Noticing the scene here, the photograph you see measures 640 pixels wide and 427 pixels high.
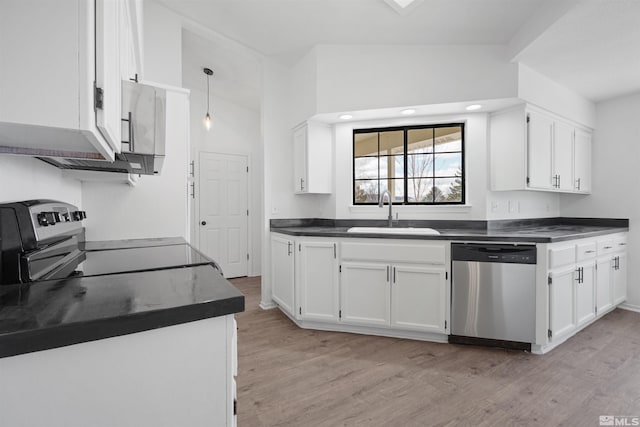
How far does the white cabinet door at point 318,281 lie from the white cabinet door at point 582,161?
3.04 meters

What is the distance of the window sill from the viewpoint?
3.26m

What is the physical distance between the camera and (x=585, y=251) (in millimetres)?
2879

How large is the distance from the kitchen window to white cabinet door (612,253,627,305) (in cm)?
182

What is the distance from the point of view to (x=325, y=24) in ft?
9.41

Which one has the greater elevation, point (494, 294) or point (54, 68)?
point (54, 68)

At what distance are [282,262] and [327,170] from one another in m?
1.15

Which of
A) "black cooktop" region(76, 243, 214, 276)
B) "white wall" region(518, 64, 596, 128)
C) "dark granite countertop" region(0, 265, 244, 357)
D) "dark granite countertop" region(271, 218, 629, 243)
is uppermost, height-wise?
"white wall" region(518, 64, 596, 128)

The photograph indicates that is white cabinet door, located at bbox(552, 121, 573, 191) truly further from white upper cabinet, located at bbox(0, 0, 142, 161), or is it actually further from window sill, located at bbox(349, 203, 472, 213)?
white upper cabinet, located at bbox(0, 0, 142, 161)

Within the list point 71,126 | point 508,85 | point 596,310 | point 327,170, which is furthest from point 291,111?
point 596,310

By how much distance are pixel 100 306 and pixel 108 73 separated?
1.92ft

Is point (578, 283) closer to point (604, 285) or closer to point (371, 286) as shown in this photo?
point (604, 285)

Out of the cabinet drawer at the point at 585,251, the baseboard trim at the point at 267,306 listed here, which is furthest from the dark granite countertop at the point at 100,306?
the cabinet drawer at the point at 585,251

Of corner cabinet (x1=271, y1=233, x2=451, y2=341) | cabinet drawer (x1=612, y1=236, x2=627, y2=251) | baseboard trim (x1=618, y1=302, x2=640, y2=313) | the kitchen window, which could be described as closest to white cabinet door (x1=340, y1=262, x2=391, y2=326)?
corner cabinet (x1=271, y1=233, x2=451, y2=341)

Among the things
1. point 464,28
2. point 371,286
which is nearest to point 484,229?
point 371,286
